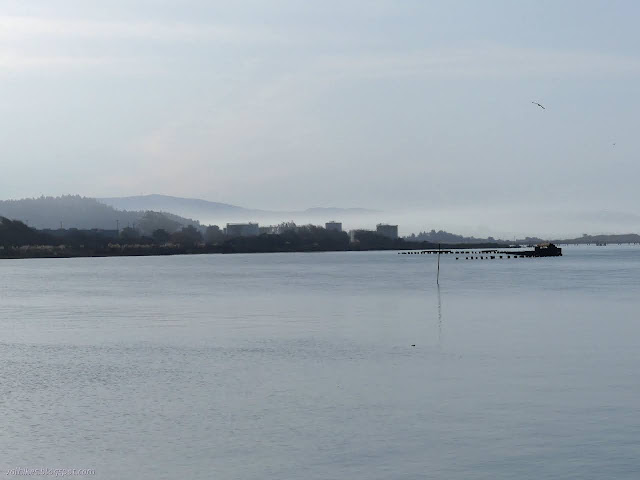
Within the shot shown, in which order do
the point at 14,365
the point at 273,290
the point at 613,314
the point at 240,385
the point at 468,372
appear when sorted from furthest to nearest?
the point at 273,290 → the point at 613,314 → the point at 14,365 → the point at 468,372 → the point at 240,385

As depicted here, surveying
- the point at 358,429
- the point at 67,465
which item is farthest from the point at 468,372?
the point at 67,465

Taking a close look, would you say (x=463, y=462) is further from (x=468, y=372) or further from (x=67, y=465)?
(x=468, y=372)

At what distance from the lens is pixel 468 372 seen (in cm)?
3072

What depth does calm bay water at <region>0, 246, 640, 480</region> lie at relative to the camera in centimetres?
1864

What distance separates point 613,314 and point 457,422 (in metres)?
36.6

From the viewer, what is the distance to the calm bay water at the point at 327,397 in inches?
734

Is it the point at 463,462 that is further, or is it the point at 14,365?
the point at 14,365

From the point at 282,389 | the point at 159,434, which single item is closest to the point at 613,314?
the point at 282,389

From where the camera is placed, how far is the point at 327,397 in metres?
25.9

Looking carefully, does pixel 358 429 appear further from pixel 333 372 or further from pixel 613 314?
pixel 613 314

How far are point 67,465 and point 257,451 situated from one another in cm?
414

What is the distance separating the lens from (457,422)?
22.2 m

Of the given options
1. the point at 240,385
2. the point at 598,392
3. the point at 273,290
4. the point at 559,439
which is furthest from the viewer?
the point at 273,290

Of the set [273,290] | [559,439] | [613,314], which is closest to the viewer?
[559,439]
